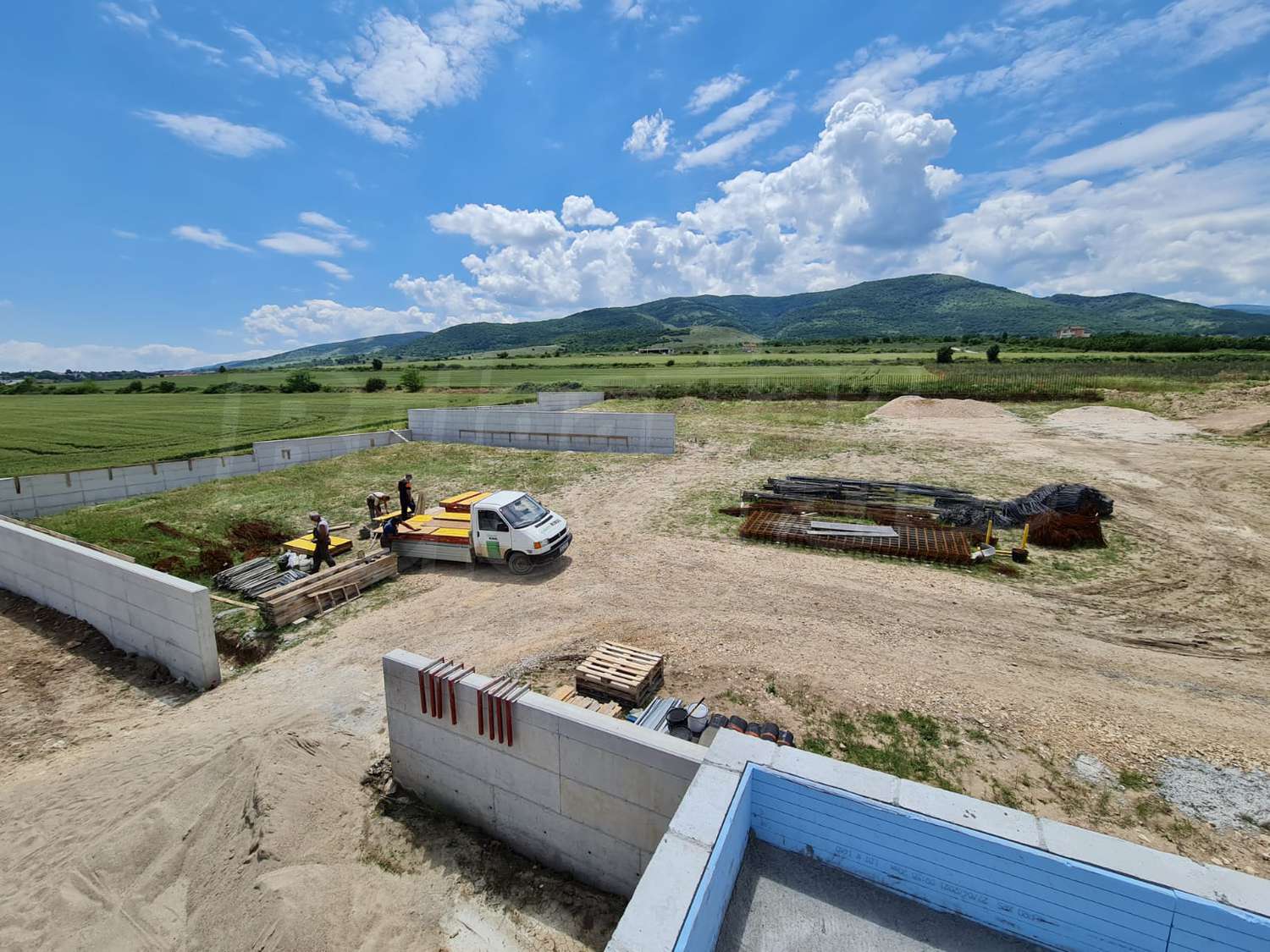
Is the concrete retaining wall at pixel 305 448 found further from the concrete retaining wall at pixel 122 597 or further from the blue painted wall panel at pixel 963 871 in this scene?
the blue painted wall panel at pixel 963 871

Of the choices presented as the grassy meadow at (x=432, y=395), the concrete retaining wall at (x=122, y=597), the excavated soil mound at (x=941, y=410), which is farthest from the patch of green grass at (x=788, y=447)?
the concrete retaining wall at (x=122, y=597)

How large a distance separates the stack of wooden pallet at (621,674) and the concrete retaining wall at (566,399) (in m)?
36.8

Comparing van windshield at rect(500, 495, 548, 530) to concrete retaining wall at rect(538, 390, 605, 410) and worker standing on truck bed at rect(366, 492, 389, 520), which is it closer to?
worker standing on truck bed at rect(366, 492, 389, 520)

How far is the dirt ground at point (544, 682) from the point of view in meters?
5.99

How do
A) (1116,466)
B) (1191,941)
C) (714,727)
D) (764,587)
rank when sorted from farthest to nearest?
(1116,466) → (764,587) → (714,727) → (1191,941)

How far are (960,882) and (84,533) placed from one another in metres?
22.5

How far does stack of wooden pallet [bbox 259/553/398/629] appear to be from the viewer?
1159 cm

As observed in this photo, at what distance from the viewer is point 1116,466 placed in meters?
23.4

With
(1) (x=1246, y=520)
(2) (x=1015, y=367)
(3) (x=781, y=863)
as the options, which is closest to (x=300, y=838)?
(3) (x=781, y=863)

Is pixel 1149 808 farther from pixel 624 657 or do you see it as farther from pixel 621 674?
pixel 624 657

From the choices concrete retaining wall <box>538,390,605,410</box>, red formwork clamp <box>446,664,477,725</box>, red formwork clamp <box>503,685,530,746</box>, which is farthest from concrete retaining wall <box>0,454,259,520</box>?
concrete retaining wall <box>538,390,605,410</box>

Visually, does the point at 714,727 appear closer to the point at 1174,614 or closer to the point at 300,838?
the point at 300,838

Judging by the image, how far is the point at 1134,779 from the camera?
268 inches

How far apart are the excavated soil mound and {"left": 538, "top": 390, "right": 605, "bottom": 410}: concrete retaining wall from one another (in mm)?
22186
